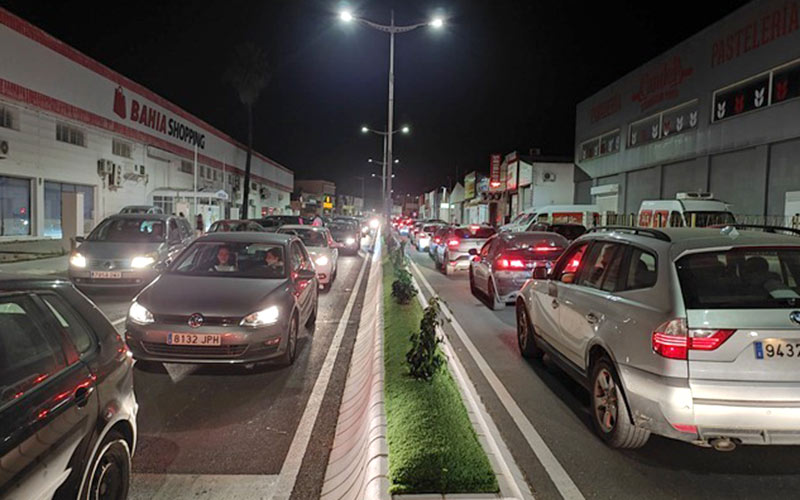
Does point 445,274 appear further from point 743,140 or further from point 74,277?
point 743,140

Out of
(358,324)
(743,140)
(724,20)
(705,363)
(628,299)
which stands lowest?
(358,324)

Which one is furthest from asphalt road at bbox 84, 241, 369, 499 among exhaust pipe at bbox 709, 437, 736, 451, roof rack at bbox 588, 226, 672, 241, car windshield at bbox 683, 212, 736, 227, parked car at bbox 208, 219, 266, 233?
car windshield at bbox 683, 212, 736, 227

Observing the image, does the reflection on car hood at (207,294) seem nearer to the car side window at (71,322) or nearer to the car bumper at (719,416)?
the car side window at (71,322)

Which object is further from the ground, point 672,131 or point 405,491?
point 672,131

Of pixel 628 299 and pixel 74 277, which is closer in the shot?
pixel 628 299

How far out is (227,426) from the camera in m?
5.01

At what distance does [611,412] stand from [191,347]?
4128 millimetres

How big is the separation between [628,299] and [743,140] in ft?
72.8

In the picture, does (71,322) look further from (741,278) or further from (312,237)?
(312,237)

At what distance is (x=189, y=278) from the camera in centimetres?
705

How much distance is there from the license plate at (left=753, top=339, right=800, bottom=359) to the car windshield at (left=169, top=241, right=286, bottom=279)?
5.36 meters

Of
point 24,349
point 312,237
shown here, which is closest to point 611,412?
point 24,349

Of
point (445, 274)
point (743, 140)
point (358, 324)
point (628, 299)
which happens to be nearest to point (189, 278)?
point (358, 324)

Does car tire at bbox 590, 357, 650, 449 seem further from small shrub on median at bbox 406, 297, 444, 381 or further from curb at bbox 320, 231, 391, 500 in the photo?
curb at bbox 320, 231, 391, 500
